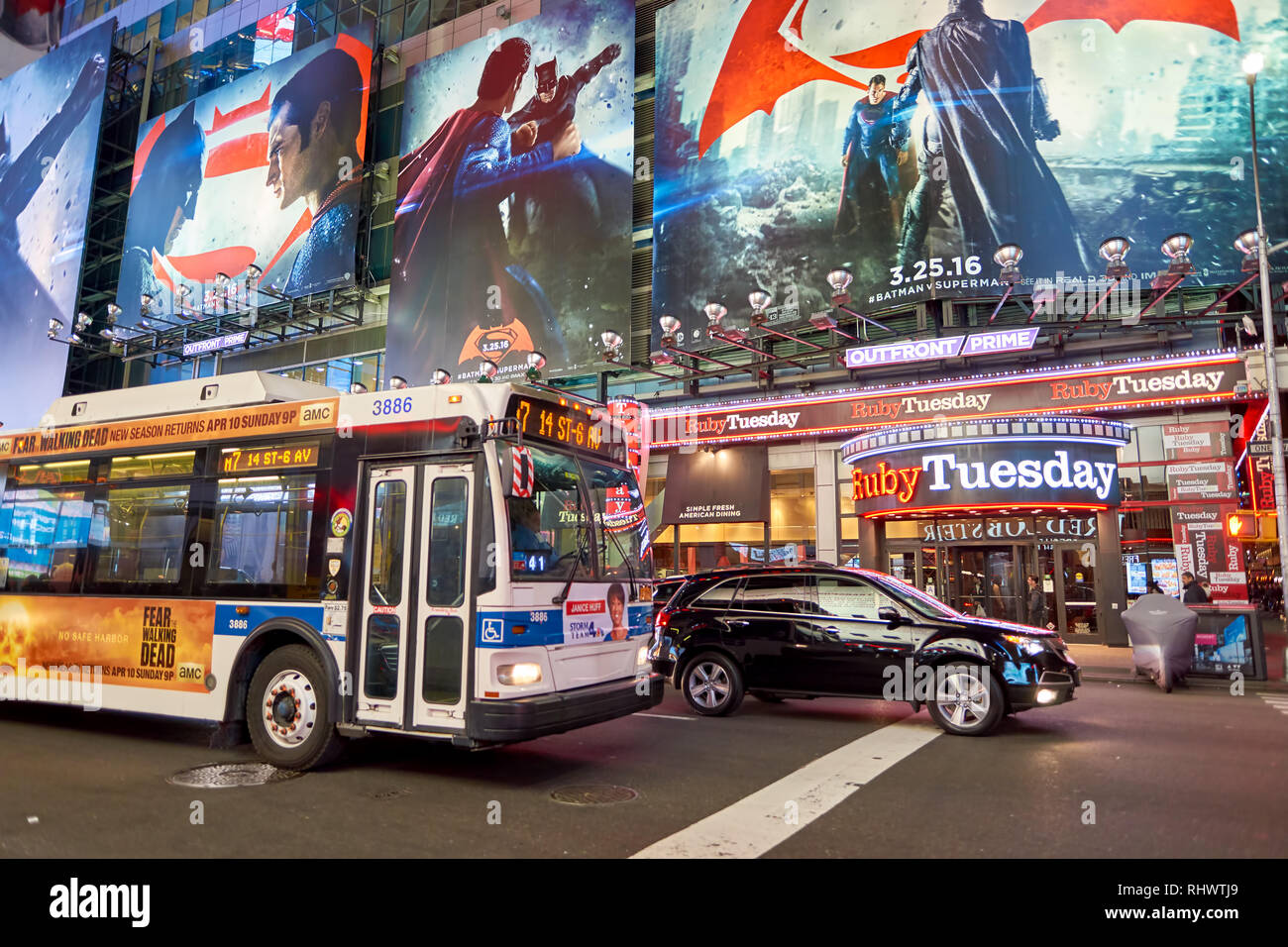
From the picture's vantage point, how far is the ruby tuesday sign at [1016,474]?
648 inches

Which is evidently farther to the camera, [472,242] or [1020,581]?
[472,242]

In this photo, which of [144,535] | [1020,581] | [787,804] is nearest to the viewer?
[787,804]

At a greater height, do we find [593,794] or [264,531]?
[264,531]

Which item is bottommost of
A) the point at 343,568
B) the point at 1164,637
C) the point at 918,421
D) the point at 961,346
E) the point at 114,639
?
the point at 1164,637

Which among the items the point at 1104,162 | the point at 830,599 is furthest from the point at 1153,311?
the point at 830,599

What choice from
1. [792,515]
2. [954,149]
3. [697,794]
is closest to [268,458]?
[697,794]

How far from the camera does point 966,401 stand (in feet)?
62.9

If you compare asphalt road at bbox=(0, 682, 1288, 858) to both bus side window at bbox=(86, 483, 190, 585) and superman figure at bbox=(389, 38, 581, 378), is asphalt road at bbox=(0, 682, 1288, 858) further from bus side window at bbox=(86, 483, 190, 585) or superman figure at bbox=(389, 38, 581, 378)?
superman figure at bbox=(389, 38, 581, 378)

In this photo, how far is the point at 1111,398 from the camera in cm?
1786

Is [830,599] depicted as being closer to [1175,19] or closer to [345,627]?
[345,627]

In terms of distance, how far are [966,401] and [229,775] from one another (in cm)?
1715

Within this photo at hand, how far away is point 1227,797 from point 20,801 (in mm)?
8991

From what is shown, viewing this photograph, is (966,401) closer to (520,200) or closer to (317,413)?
(520,200)

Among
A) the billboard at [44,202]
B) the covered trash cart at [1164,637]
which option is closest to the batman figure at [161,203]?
the billboard at [44,202]
